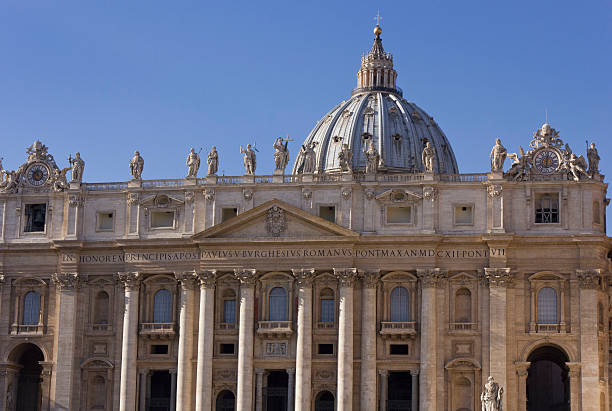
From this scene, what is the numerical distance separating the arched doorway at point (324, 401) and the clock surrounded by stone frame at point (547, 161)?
20.1 meters

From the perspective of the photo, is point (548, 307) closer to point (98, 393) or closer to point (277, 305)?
point (277, 305)

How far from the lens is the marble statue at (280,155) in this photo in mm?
84125

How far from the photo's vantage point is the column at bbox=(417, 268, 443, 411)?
78.6 meters

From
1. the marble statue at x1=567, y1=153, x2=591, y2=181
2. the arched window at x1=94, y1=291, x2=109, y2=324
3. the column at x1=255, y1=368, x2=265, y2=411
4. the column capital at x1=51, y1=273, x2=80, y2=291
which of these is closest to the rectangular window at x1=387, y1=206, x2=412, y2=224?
the marble statue at x1=567, y1=153, x2=591, y2=181

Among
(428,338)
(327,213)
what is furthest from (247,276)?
(428,338)

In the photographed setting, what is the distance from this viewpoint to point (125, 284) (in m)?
84.4

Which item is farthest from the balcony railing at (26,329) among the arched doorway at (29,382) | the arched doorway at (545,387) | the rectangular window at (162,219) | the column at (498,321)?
the arched doorway at (545,387)

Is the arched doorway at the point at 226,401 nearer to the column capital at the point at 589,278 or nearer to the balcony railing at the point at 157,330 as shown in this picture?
the balcony railing at the point at 157,330

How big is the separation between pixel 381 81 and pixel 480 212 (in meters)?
49.3

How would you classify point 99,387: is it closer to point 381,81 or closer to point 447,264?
point 447,264

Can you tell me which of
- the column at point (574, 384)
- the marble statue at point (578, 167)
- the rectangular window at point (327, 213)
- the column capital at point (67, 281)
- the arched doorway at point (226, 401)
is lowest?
the arched doorway at point (226, 401)

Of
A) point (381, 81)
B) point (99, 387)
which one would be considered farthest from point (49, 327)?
point (381, 81)

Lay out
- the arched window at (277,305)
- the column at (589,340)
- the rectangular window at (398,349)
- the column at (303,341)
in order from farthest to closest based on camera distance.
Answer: the arched window at (277,305) < the rectangular window at (398,349) < the column at (303,341) < the column at (589,340)

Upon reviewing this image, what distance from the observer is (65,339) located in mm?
84312
